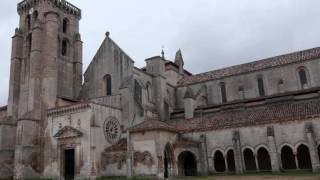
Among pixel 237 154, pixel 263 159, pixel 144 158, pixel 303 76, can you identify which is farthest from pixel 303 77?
pixel 144 158

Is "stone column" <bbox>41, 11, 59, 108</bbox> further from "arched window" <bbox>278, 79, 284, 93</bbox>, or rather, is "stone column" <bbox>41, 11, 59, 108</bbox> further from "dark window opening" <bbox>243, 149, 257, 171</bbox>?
"arched window" <bbox>278, 79, 284, 93</bbox>

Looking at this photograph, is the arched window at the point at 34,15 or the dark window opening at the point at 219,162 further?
the arched window at the point at 34,15

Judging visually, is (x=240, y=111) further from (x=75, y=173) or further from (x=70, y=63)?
(x=70, y=63)

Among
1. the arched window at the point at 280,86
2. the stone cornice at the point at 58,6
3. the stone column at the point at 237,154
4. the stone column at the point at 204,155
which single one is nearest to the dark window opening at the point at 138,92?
the stone column at the point at 204,155

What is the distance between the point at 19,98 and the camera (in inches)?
1682

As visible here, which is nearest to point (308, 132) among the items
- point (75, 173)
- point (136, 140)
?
point (136, 140)

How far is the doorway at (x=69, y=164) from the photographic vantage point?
3400 cm

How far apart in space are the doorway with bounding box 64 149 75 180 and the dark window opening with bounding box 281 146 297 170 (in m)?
20.9

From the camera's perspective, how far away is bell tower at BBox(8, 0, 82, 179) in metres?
37.0

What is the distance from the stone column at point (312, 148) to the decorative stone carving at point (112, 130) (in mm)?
19246

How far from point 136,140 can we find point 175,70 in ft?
66.2

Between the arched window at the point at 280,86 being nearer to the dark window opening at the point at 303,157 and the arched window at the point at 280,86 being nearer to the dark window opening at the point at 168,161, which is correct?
the dark window opening at the point at 303,157

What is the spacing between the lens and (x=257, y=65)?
1666 inches

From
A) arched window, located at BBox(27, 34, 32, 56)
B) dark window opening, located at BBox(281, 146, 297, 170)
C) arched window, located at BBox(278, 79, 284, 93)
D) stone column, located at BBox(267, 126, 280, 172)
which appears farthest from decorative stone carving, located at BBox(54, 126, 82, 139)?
arched window, located at BBox(278, 79, 284, 93)
